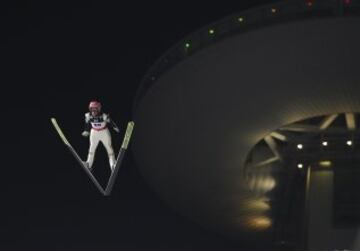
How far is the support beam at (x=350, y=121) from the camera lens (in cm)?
5009

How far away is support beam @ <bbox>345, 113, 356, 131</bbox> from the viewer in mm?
50094

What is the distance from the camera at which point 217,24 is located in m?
42.3

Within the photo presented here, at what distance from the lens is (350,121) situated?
5041cm

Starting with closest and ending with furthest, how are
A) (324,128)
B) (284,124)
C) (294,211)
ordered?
(284,124) → (324,128) → (294,211)

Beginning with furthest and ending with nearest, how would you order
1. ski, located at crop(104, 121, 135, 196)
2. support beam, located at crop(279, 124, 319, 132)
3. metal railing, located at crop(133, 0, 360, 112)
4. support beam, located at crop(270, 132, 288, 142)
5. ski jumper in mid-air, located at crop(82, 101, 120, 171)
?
support beam, located at crop(270, 132, 288, 142)
support beam, located at crop(279, 124, 319, 132)
metal railing, located at crop(133, 0, 360, 112)
ski, located at crop(104, 121, 135, 196)
ski jumper in mid-air, located at crop(82, 101, 120, 171)

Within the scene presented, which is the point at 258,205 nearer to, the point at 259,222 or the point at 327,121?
the point at 259,222

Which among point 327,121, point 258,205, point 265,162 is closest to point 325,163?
point 265,162

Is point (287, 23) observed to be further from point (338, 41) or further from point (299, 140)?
point (299, 140)

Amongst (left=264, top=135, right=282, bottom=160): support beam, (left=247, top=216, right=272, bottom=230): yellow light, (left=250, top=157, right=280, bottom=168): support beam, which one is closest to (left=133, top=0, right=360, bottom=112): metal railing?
(left=264, top=135, right=282, bottom=160): support beam

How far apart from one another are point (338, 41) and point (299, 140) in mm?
11814

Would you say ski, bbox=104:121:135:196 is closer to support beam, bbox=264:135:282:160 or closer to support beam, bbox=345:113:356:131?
support beam, bbox=264:135:282:160

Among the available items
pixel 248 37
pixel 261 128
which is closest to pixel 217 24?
pixel 248 37

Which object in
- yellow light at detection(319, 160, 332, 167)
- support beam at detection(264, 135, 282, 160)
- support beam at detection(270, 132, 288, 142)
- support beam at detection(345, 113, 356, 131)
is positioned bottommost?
support beam at detection(264, 135, 282, 160)

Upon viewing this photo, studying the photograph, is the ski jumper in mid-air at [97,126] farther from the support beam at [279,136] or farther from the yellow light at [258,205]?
the yellow light at [258,205]
